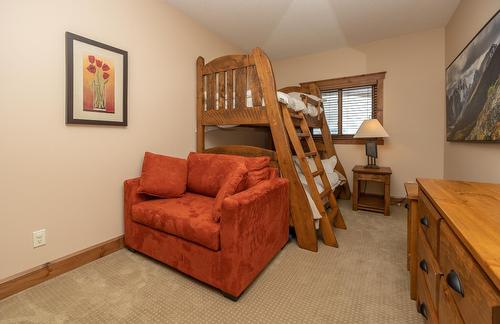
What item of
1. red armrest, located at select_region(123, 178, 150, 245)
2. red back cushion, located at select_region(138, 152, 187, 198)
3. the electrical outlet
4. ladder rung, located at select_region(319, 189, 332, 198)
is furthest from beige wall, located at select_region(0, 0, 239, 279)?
ladder rung, located at select_region(319, 189, 332, 198)

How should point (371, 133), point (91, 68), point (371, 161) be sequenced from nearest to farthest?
point (91, 68)
point (371, 133)
point (371, 161)

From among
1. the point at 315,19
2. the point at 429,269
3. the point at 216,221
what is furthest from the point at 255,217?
the point at 315,19

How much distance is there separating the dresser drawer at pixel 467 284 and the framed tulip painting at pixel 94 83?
2.31 metres

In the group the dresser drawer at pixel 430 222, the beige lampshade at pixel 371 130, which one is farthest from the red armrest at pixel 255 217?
the beige lampshade at pixel 371 130

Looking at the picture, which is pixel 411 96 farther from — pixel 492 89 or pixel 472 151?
pixel 492 89

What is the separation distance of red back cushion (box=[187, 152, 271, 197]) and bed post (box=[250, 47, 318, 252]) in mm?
184

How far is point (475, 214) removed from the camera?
80 cm

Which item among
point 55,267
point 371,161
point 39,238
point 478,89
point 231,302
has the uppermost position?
point 478,89

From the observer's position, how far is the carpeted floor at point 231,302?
52.9 inches

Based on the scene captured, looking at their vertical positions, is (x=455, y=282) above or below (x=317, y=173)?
below

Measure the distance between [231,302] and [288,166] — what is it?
1195 millimetres

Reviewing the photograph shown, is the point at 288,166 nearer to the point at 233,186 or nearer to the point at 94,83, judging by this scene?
the point at 233,186

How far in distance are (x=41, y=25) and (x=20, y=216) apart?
131cm

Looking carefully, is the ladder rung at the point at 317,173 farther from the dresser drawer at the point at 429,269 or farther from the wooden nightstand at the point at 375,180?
the dresser drawer at the point at 429,269
